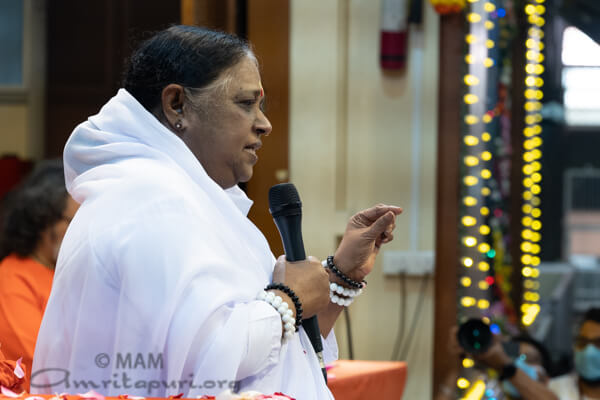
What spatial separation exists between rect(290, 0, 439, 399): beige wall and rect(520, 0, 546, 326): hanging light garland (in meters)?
0.91

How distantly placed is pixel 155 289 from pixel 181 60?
41 centimetres

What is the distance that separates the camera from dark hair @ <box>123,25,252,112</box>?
4.39 feet

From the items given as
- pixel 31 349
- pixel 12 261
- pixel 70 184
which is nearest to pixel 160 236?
pixel 70 184

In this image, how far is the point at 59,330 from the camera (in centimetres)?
121

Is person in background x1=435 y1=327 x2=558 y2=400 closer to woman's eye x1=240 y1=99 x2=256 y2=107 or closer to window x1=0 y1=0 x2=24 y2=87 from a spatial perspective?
woman's eye x1=240 y1=99 x2=256 y2=107

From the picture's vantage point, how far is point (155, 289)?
3.66ft

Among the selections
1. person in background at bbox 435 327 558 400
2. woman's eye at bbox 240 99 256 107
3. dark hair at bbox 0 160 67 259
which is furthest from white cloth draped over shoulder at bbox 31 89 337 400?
person in background at bbox 435 327 558 400

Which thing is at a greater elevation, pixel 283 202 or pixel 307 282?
pixel 283 202

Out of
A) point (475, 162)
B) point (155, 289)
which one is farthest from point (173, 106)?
point (475, 162)

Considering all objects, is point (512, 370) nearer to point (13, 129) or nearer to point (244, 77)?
point (244, 77)

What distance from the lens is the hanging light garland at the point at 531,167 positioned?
431 cm

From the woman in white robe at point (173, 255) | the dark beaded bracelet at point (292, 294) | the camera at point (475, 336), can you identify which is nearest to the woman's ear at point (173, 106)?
the woman in white robe at point (173, 255)

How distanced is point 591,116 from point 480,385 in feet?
31.1

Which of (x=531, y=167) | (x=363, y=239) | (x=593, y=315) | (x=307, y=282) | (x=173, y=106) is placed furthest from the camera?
(x=531, y=167)
